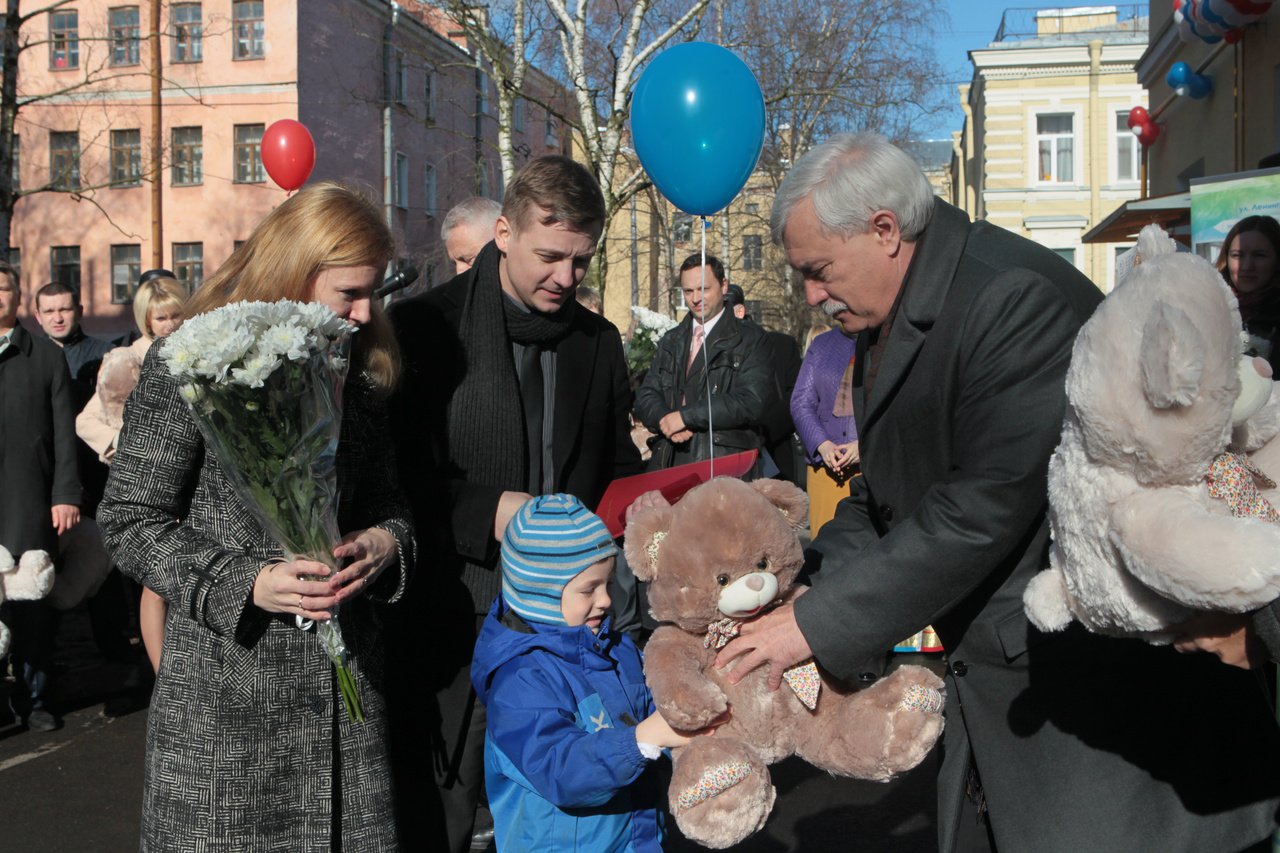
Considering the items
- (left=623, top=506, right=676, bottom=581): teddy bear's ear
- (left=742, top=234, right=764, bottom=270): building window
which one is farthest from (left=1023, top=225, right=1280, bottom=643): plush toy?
(left=742, top=234, right=764, bottom=270): building window

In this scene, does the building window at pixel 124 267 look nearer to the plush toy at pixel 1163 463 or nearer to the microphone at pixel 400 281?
the microphone at pixel 400 281

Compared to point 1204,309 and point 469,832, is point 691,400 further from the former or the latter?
point 1204,309

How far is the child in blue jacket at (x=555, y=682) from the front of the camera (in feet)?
9.03

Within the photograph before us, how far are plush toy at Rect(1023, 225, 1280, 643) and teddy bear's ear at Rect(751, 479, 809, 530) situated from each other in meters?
0.68

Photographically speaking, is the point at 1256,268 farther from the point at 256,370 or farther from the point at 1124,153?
the point at 1124,153

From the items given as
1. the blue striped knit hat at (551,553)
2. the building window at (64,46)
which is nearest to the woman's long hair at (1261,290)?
the blue striped knit hat at (551,553)

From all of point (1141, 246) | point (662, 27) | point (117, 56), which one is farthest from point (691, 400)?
point (117, 56)

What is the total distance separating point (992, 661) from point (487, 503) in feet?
4.50

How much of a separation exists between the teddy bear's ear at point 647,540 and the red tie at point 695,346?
198 inches

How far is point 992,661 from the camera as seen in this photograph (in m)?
2.69

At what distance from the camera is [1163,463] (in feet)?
5.98

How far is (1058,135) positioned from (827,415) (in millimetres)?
32366

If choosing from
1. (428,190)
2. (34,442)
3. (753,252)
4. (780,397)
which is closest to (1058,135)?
(753,252)

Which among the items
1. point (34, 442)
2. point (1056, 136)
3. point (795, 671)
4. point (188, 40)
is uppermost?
point (188, 40)
